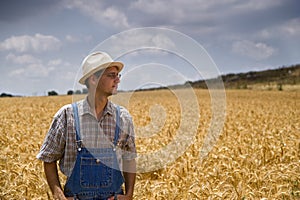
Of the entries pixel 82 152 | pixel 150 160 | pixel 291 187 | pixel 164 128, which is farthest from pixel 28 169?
pixel 164 128

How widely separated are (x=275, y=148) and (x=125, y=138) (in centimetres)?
496

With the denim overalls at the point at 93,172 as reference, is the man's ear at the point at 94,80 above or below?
above

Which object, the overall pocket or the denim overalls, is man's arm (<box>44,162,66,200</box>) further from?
the overall pocket

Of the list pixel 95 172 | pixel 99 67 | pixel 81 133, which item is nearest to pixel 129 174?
pixel 95 172

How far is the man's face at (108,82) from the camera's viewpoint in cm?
360

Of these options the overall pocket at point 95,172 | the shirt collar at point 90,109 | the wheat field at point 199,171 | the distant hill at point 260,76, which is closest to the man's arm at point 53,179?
the overall pocket at point 95,172

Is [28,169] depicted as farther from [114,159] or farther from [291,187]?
[291,187]

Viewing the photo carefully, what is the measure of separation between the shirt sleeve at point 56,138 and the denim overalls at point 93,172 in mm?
118

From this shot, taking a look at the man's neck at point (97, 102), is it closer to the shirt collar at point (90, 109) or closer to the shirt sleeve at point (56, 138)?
the shirt collar at point (90, 109)

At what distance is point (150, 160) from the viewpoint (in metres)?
7.44

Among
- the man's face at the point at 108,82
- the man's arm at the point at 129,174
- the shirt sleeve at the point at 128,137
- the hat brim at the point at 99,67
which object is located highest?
the hat brim at the point at 99,67

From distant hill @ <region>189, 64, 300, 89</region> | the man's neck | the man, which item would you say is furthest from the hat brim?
distant hill @ <region>189, 64, 300, 89</region>

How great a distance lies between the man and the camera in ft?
11.9

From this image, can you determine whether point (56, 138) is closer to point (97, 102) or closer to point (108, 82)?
point (97, 102)
